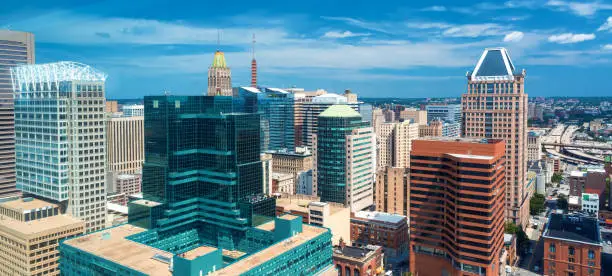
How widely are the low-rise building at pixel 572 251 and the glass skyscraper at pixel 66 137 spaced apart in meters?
121

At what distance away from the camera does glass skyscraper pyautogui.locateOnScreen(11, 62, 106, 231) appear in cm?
12081

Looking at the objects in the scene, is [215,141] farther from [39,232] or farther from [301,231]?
[39,232]

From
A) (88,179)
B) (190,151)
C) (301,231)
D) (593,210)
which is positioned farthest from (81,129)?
(593,210)

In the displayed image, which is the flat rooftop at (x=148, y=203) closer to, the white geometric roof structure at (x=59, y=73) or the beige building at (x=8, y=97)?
the white geometric roof structure at (x=59, y=73)

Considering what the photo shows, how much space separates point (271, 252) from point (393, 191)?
255 feet

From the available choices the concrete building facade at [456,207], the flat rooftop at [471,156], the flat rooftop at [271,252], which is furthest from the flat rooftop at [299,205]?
the flat rooftop at [471,156]

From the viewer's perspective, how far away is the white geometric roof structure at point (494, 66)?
150000 mm

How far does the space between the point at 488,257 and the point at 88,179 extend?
102 metres

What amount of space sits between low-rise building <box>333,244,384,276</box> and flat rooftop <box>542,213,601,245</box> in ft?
146

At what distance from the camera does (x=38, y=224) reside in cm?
11012

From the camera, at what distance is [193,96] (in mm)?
123938

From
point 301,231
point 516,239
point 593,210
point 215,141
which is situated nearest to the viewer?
point 301,231

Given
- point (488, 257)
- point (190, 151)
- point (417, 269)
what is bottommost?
point (417, 269)

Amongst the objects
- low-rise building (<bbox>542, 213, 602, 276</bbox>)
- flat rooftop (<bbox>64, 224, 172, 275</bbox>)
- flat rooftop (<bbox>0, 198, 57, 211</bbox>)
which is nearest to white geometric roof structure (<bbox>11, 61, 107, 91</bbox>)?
flat rooftop (<bbox>0, 198, 57, 211</bbox>)
